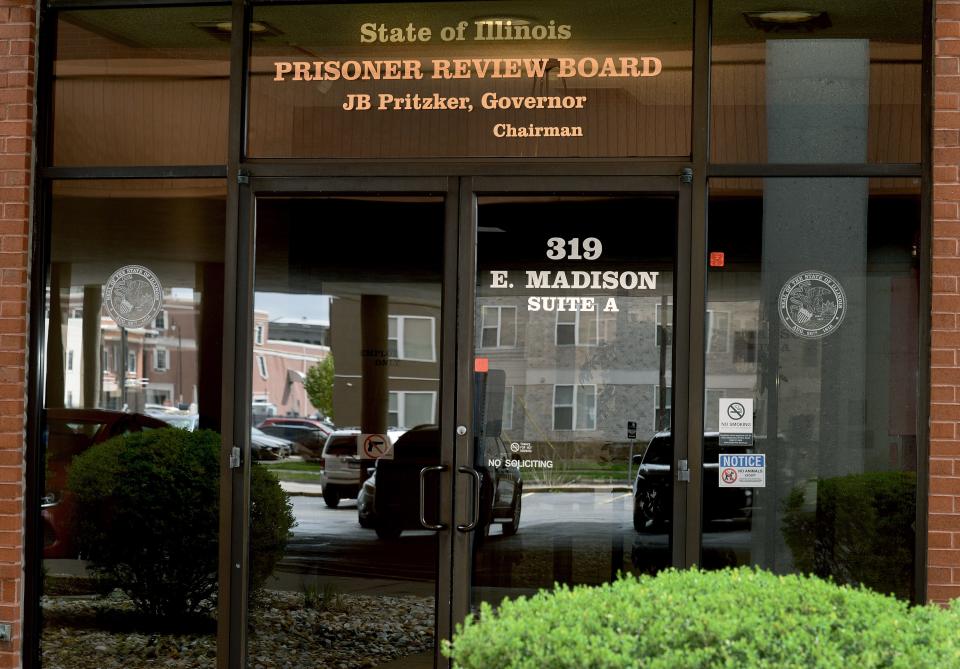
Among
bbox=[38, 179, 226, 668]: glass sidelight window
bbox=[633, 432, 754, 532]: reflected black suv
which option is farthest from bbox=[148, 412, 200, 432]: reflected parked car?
bbox=[633, 432, 754, 532]: reflected black suv

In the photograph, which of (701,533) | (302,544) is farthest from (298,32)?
(701,533)

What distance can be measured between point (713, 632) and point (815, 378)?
2.63 meters

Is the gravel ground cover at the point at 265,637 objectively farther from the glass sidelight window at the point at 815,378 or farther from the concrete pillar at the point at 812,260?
the concrete pillar at the point at 812,260

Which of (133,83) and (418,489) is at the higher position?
(133,83)

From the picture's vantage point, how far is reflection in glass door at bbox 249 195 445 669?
19.8ft

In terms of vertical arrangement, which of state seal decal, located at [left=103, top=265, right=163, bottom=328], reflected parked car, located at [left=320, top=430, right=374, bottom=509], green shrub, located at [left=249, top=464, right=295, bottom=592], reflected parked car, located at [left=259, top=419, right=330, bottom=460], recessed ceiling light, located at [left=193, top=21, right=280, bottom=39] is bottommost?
green shrub, located at [left=249, top=464, right=295, bottom=592]

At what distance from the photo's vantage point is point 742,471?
5.77 m

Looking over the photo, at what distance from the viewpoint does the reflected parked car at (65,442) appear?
20.4ft

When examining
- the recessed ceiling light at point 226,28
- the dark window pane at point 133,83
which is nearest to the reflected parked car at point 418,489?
the dark window pane at point 133,83

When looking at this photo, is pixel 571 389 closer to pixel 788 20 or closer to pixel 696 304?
pixel 696 304

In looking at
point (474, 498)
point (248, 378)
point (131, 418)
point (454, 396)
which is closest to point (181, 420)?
point (131, 418)

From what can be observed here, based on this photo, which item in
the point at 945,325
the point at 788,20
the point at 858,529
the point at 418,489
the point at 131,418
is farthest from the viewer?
the point at 131,418

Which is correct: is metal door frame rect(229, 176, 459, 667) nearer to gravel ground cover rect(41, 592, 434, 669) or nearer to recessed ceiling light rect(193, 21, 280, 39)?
gravel ground cover rect(41, 592, 434, 669)

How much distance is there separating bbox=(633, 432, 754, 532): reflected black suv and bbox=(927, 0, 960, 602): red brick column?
0.85m
